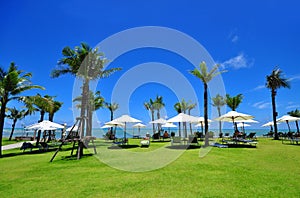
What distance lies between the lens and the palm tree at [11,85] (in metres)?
15.7

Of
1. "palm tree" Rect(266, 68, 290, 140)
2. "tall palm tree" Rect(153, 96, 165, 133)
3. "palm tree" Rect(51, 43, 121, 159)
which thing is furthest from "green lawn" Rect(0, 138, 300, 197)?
"tall palm tree" Rect(153, 96, 165, 133)

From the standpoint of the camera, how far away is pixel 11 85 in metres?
15.9

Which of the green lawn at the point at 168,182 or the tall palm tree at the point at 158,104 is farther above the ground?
the tall palm tree at the point at 158,104

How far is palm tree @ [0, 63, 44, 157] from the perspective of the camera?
15.7m

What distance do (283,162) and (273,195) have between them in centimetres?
513

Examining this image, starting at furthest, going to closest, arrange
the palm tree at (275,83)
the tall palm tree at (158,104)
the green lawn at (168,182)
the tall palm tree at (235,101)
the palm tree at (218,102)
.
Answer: the tall palm tree at (158,104)
the palm tree at (218,102)
the tall palm tree at (235,101)
the palm tree at (275,83)
the green lawn at (168,182)

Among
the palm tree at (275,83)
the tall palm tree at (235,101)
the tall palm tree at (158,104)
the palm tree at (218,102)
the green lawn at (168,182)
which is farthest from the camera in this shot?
the tall palm tree at (158,104)

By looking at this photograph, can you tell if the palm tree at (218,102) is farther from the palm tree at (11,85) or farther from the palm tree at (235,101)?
the palm tree at (11,85)

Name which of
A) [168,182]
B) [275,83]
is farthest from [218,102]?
[168,182]

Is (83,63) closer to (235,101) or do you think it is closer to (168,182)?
(168,182)

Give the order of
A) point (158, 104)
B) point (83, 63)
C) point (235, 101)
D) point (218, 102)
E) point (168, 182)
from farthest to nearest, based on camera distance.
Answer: point (158, 104) → point (218, 102) → point (235, 101) → point (83, 63) → point (168, 182)

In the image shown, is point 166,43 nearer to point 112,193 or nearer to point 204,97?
point 204,97

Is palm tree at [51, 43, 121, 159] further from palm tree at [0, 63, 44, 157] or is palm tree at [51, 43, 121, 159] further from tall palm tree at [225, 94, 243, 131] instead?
tall palm tree at [225, 94, 243, 131]

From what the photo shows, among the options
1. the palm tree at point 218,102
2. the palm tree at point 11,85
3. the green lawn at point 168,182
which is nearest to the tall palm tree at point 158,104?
the palm tree at point 218,102
